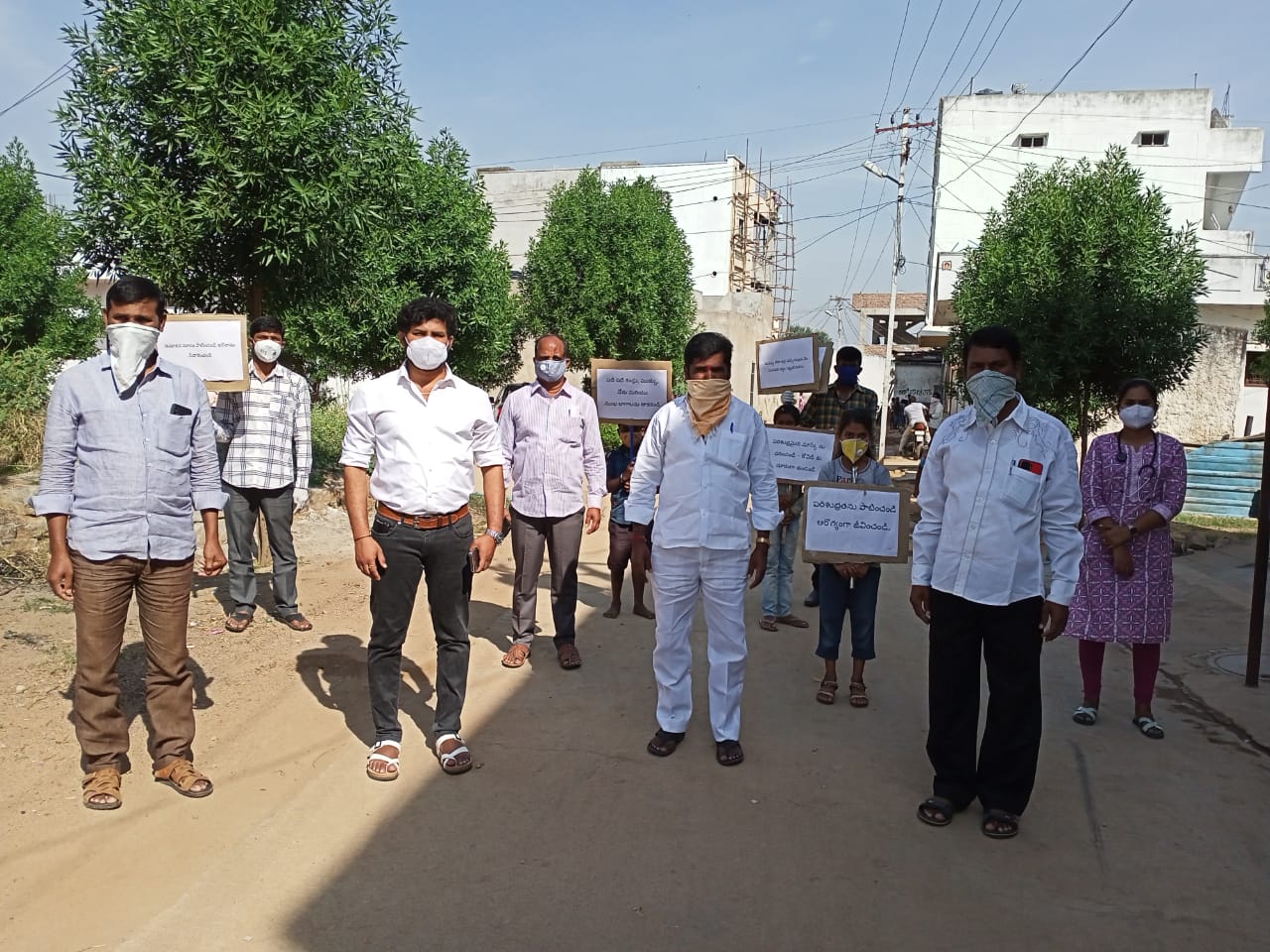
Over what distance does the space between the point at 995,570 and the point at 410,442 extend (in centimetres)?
255

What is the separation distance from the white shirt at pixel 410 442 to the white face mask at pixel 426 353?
0.11 m

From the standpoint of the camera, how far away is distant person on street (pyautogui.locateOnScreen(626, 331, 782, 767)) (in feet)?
14.9

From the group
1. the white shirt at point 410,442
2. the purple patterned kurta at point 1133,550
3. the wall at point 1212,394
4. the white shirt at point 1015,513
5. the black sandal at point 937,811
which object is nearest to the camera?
the white shirt at point 1015,513

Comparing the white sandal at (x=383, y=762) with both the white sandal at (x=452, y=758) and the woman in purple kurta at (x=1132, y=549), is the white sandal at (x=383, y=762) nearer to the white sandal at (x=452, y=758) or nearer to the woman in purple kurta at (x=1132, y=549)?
the white sandal at (x=452, y=758)

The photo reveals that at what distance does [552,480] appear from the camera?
19.5 feet

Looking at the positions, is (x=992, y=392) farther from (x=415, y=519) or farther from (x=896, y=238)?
(x=896, y=238)

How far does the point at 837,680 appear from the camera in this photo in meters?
6.01

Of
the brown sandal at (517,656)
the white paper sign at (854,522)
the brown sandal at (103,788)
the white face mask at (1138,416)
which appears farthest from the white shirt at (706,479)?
the brown sandal at (103,788)

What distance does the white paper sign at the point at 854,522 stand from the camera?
18.0ft

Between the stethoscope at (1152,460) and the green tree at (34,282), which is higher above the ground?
the green tree at (34,282)

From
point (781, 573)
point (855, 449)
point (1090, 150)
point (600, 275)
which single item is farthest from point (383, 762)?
point (1090, 150)

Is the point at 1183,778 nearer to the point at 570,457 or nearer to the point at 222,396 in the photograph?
the point at 570,457

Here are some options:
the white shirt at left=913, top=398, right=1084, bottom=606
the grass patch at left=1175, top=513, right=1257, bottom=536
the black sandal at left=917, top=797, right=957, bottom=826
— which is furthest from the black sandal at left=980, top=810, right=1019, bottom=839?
the grass patch at left=1175, top=513, right=1257, bottom=536

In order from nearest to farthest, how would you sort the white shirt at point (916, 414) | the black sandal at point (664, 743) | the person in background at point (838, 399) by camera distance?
the black sandal at point (664, 743) < the person in background at point (838, 399) < the white shirt at point (916, 414)
